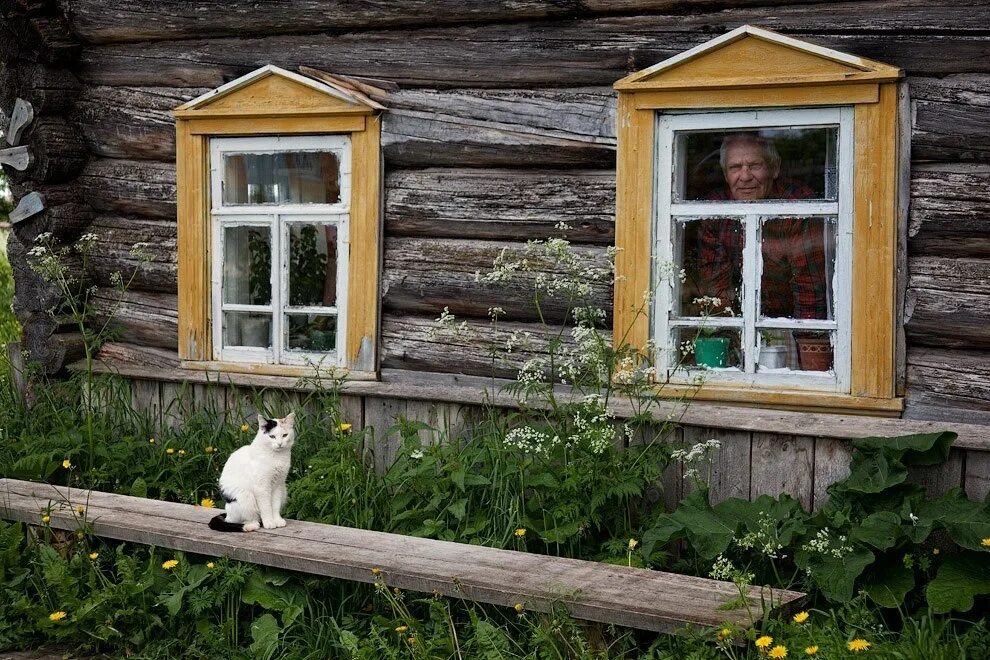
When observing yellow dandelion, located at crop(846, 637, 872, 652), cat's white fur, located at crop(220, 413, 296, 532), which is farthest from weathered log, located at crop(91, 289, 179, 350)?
yellow dandelion, located at crop(846, 637, 872, 652)

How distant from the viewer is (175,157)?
649cm

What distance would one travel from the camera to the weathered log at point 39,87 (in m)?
6.62

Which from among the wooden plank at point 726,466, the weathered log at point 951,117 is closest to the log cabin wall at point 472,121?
the weathered log at point 951,117

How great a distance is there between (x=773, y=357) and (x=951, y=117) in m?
1.23

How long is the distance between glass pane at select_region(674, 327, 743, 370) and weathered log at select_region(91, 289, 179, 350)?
2.95m

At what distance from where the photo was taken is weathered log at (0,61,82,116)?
21.7 feet

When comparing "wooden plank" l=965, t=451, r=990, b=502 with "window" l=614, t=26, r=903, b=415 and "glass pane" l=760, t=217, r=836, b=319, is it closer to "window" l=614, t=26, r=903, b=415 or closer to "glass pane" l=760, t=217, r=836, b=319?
"window" l=614, t=26, r=903, b=415

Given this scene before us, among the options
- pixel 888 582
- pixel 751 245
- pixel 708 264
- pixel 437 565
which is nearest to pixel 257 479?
pixel 437 565

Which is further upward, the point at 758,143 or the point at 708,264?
the point at 758,143

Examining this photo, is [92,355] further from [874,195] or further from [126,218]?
[874,195]

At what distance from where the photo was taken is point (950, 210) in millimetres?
4691

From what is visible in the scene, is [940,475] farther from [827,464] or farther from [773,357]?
[773,357]

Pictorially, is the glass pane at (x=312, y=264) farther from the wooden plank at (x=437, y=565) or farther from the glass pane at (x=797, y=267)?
the glass pane at (x=797, y=267)

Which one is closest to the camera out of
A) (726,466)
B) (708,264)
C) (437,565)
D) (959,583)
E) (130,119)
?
(959,583)
